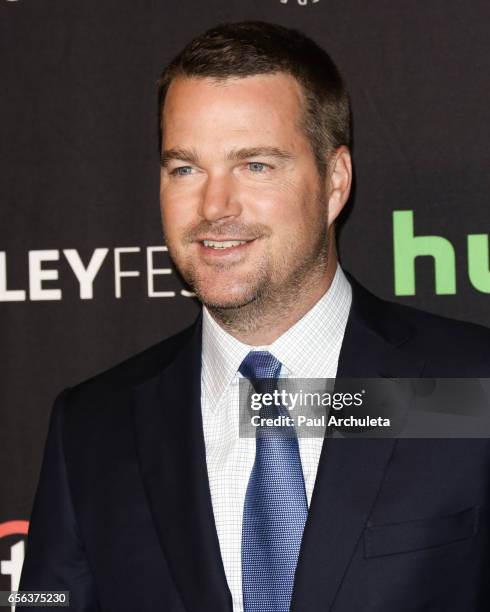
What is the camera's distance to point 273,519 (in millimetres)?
1726

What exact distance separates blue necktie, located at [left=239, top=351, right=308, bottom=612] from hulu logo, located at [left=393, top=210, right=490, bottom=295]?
676 mm

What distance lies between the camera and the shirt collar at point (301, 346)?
188 centimetres

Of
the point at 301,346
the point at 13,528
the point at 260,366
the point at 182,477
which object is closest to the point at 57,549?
the point at 182,477

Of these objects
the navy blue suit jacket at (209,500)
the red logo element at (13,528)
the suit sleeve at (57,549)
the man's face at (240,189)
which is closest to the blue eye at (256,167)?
the man's face at (240,189)

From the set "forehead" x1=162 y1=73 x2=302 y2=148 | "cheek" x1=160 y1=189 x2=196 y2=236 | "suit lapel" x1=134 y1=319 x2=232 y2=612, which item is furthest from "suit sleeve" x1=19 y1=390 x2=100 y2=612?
"forehead" x1=162 y1=73 x2=302 y2=148

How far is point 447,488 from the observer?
1693mm

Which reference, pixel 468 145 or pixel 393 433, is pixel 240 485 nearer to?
pixel 393 433

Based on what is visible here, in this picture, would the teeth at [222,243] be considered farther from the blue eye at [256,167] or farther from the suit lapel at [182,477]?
the suit lapel at [182,477]

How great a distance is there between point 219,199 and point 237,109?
0.21 metres

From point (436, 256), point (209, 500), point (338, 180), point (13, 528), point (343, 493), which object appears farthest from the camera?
point (13, 528)

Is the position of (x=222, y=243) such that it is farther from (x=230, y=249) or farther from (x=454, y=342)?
(x=454, y=342)

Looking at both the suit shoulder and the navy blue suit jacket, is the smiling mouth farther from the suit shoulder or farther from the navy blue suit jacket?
the suit shoulder

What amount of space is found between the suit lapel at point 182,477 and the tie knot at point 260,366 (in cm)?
14

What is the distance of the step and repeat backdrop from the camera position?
7.54 ft
